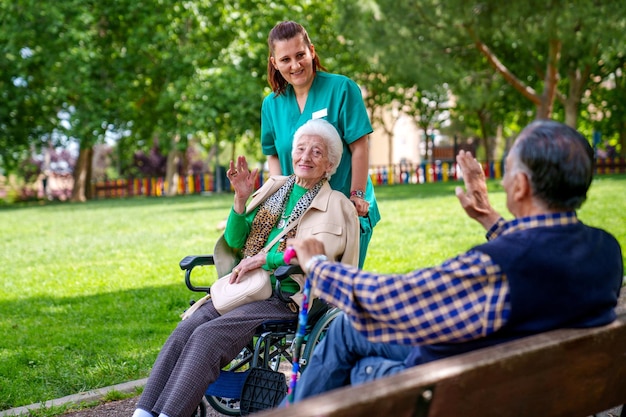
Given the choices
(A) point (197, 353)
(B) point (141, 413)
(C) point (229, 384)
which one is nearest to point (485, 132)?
(C) point (229, 384)

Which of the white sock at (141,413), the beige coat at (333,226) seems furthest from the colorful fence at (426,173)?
the white sock at (141,413)

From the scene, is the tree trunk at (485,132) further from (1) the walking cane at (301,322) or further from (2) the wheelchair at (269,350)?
(1) the walking cane at (301,322)

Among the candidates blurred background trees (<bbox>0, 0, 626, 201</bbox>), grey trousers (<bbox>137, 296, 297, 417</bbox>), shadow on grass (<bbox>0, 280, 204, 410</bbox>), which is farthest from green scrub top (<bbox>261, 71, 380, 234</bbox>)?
blurred background trees (<bbox>0, 0, 626, 201</bbox>)

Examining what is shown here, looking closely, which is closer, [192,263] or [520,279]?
A: [520,279]

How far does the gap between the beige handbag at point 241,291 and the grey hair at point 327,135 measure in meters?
0.60

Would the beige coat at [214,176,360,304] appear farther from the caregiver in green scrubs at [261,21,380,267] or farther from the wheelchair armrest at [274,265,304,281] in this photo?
the caregiver in green scrubs at [261,21,380,267]

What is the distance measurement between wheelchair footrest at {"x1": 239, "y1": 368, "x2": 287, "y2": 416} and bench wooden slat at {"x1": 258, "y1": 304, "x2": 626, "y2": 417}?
1579mm

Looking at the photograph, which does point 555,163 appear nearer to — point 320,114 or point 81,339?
point 320,114

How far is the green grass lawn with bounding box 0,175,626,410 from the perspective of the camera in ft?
18.2

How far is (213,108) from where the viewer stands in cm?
2873

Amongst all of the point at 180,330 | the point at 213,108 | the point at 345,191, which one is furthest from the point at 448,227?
the point at 213,108

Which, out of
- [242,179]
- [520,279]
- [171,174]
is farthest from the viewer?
[171,174]

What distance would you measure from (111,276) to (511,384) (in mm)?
8022

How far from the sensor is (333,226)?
3846 mm
